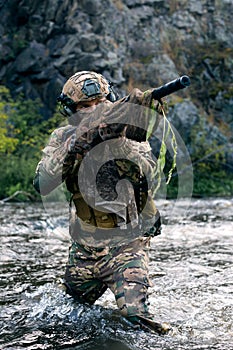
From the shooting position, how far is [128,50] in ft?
95.3

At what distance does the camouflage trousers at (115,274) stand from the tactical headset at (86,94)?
1042 mm

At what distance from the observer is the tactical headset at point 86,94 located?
150 inches

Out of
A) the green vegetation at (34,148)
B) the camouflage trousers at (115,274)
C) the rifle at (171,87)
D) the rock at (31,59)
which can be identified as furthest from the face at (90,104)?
the rock at (31,59)

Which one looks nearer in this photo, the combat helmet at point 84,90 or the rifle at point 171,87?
the rifle at point 171,87

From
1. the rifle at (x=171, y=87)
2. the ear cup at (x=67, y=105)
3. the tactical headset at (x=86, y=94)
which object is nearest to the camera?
the rifle at (x=171, y=87)

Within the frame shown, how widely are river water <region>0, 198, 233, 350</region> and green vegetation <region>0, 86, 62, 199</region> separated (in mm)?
11091

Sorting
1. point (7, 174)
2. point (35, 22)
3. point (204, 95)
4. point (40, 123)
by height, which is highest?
point (35, 22)

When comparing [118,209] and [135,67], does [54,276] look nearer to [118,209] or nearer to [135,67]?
[118,209]

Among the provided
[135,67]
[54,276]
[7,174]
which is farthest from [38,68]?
[54,276]

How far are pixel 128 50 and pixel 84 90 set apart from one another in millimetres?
26002

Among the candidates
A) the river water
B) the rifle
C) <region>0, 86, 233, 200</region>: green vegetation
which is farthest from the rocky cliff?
the rifle

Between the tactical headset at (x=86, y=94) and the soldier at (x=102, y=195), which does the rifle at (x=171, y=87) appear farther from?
the tactical headset at (x=86, y=94)

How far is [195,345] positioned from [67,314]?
116 cm

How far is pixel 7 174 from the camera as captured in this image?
2000 cm
